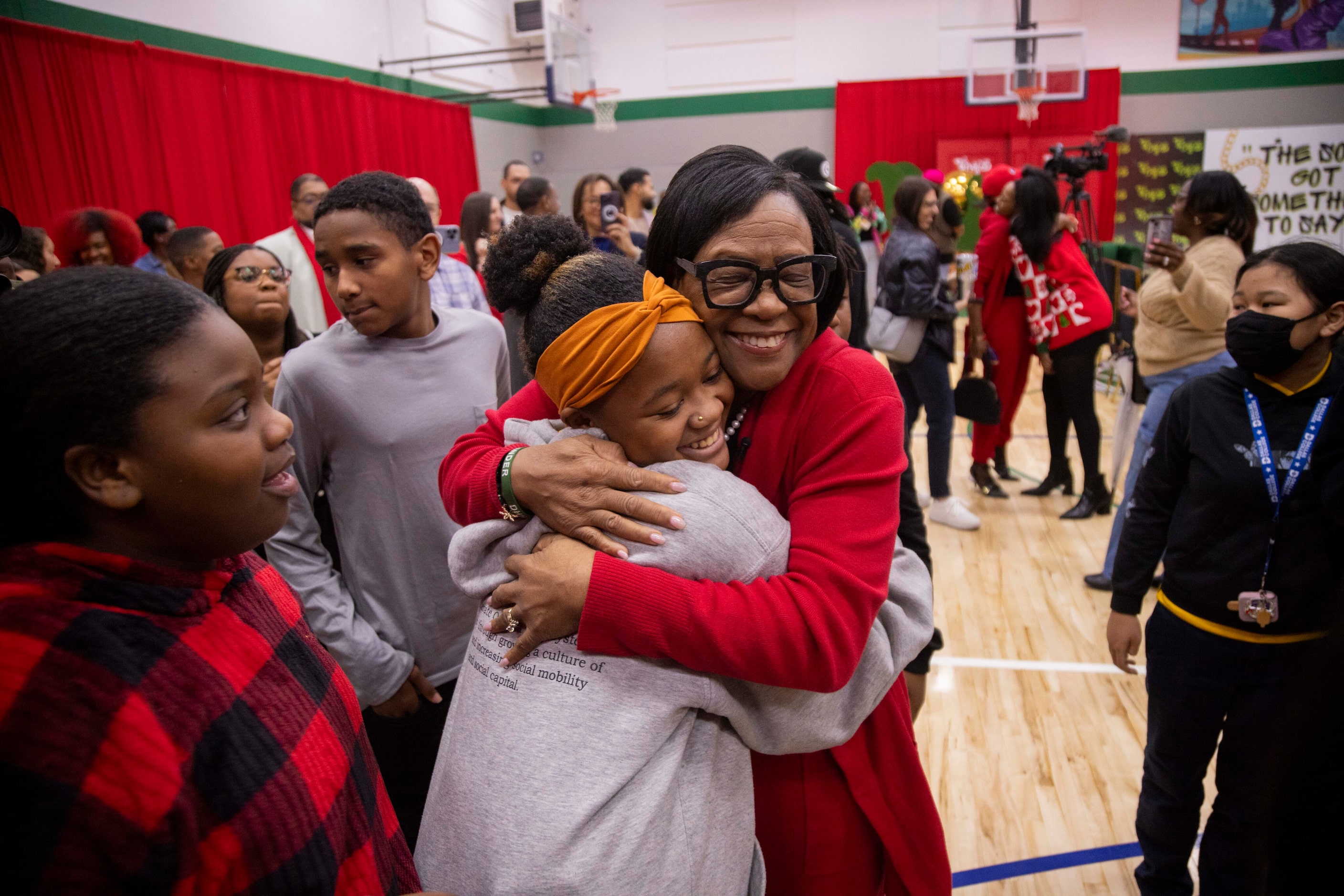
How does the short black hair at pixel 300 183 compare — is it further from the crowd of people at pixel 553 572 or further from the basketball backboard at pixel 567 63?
the basketball backboard at pixel 567 63

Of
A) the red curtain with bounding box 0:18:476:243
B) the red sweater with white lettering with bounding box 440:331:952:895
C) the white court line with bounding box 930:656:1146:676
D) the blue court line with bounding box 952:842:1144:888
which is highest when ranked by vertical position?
the red curtain with bounding box 0:18:476:243

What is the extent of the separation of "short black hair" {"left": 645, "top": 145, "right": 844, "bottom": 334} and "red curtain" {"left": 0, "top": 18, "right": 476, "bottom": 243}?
5.05 meters

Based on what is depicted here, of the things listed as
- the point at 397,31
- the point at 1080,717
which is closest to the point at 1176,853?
the point at 1080,717

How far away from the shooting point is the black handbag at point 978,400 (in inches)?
167

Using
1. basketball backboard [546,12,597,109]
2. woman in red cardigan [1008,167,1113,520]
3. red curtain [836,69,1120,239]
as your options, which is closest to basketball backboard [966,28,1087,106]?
red curtain [836,69,1120,239]

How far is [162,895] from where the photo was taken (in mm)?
620

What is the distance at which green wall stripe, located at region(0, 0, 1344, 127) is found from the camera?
5379 mm

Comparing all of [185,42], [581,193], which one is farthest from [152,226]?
[581,193]

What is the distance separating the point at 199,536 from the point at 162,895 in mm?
293

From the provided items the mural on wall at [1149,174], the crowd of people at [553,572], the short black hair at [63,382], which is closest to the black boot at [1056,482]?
the crowd of people at [553,572]

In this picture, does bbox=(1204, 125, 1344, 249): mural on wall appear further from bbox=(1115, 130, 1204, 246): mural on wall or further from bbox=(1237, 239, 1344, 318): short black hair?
bbox=(1237, 239, 1344, 318): short black hair

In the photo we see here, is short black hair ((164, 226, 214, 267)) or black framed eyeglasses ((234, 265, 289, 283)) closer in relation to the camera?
black framed eyeglasses ((234, 265, 289, 283))

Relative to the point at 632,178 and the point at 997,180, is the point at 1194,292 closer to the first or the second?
the point at 997,180

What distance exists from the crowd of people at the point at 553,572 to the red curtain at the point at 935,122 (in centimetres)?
1061
